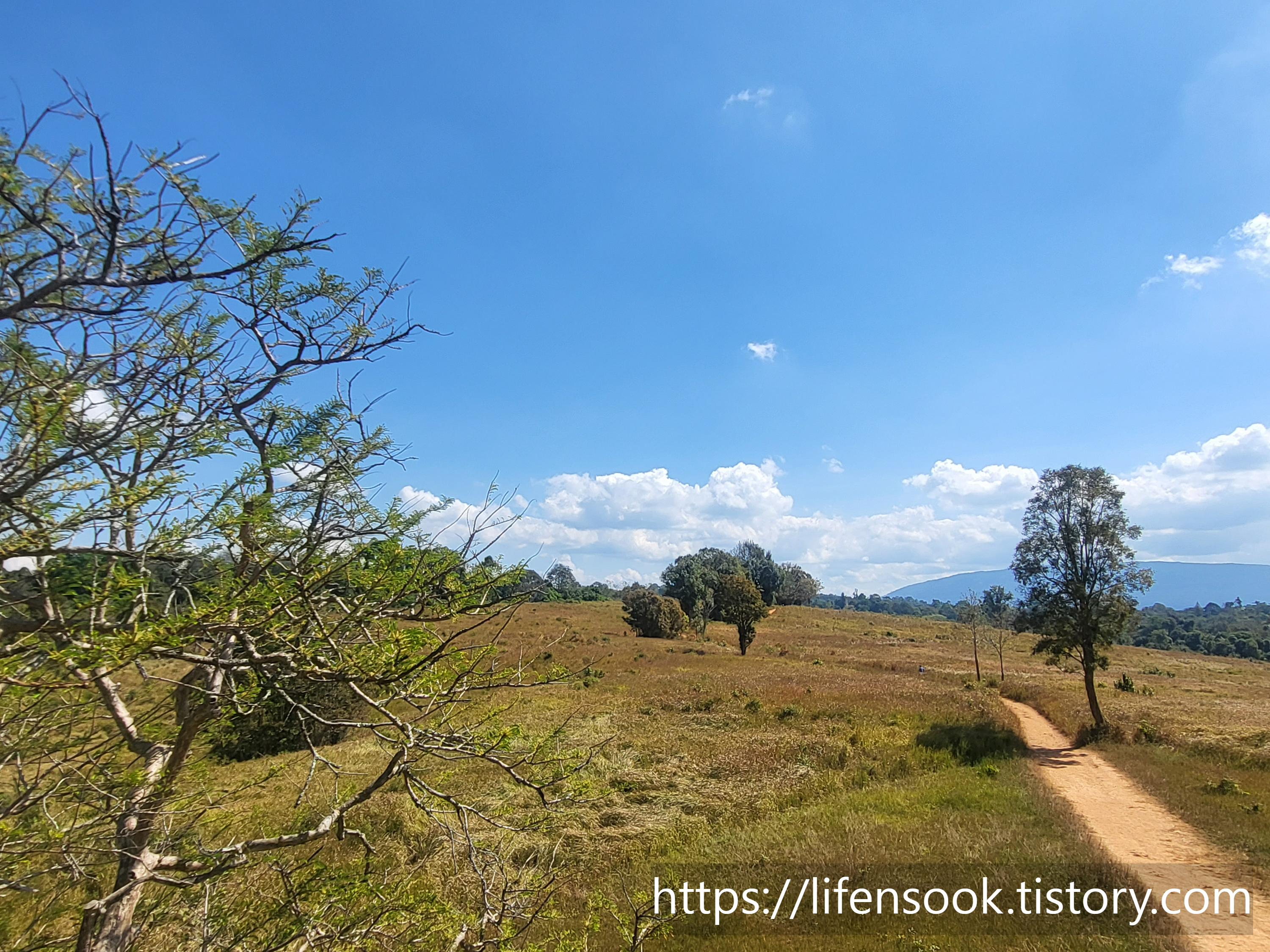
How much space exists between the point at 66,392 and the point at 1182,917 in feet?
40.4

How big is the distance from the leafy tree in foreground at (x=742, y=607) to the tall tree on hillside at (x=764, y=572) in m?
44.6

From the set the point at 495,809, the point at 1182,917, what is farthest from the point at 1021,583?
the point at 495,809

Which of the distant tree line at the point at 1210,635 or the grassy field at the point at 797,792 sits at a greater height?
the grassy field at the point at 797,792

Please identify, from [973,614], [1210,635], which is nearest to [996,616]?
[973,614]

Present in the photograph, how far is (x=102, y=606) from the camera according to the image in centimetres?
277

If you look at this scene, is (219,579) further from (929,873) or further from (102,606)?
(929,873)

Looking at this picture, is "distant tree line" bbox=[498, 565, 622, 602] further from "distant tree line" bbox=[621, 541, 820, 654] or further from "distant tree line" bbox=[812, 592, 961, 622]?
"distant tree line" bbox=[812, 592, 961, 622]

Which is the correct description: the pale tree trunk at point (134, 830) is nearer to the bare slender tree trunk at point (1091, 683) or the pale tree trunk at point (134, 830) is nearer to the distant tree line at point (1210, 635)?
the bare slender tree trunk at point (1091, 683)

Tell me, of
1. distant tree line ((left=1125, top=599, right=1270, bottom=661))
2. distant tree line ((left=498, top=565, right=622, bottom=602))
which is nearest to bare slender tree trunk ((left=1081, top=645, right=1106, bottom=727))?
distant tree line ((left=498, top=565, right=622, bottom=602))

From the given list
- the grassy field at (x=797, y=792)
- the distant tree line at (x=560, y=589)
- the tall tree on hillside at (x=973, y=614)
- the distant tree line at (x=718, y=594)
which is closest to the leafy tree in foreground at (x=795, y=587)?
the distant tree line at (x=718, y=594)

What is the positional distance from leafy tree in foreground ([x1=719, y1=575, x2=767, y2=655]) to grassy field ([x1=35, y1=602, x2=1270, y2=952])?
45.3 ft

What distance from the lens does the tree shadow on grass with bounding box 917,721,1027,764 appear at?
609 inches

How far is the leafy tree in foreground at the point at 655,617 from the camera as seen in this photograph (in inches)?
2073

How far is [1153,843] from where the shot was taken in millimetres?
9891
